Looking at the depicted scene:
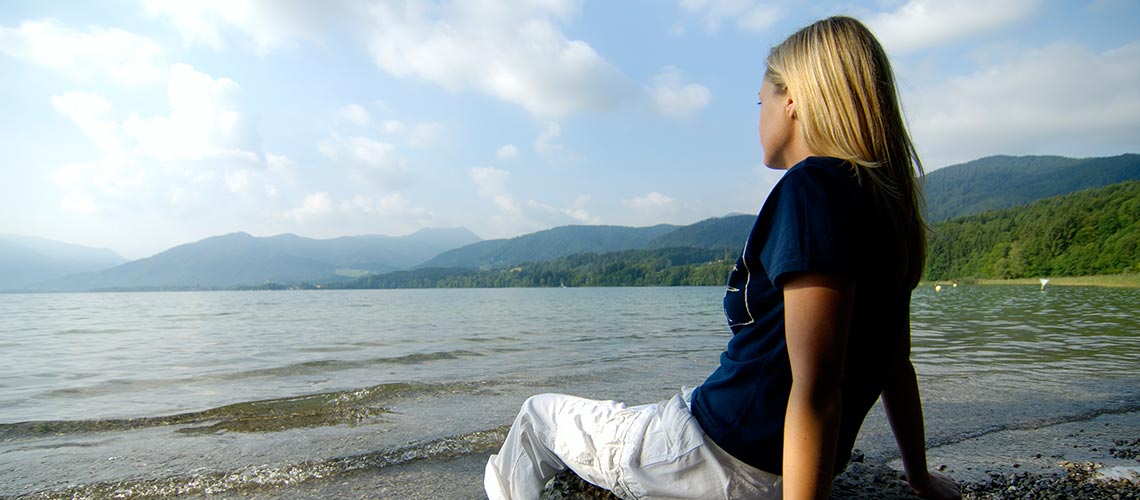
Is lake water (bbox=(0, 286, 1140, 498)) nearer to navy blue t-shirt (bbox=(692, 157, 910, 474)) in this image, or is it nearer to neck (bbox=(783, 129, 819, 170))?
navy blue t-shirt (bbox=(692, 157, 910, 474))

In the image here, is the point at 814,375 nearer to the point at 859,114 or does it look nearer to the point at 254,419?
the point at 859,114

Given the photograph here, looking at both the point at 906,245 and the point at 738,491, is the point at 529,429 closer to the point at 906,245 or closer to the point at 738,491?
the point at 738,491

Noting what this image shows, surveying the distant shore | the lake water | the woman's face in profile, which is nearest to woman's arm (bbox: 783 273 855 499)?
the woman's face in profile

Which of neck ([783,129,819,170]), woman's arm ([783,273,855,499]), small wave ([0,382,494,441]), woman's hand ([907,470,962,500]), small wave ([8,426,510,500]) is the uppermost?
neck ([783,129,819,170])

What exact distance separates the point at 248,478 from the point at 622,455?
198 inches

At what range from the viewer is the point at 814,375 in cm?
176

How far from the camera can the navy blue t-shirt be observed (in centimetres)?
171

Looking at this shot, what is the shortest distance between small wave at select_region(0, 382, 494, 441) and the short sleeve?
7982 millimetres

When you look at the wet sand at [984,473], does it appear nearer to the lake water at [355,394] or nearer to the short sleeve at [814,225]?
the lake water at [355,394]

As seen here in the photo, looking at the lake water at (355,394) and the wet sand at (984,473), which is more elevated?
→ the wet sand at (984,473)

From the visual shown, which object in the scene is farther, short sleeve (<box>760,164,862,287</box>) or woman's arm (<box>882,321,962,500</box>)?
woman's arm (<box>882,321,962,500</box>)

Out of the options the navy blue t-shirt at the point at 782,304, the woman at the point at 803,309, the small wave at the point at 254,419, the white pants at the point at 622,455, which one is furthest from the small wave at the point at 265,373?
the navy blue t-shirt at the point at 782,304

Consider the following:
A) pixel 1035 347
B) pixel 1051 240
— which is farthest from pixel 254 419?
pixel 1051 240

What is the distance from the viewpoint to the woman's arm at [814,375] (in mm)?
1714
